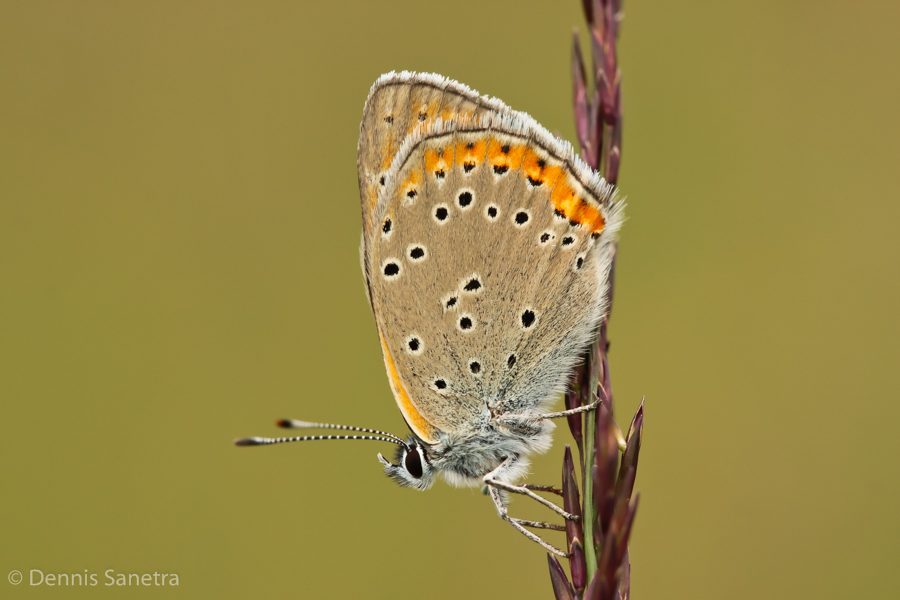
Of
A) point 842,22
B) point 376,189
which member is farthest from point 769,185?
point 376,189

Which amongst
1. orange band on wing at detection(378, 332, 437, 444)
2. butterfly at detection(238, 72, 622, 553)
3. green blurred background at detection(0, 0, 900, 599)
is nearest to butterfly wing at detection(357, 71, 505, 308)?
butterfly at detection(238, 72, 622, 553)

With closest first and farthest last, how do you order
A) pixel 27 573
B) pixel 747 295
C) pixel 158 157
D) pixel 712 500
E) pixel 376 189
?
1. pixel 376 189
2. pixel 27 573
3. pixel 712 500
4. pixel 747 295
5. pixel 158 157

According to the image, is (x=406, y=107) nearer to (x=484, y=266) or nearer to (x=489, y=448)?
(x=484, y=266)

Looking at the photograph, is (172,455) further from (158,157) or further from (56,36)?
(56,36)

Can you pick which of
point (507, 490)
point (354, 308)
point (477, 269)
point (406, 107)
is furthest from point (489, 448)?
point (354, 308)

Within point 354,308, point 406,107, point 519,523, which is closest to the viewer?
point 519,523

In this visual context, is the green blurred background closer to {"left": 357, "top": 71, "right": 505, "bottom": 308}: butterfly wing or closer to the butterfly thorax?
the butterfly thorax

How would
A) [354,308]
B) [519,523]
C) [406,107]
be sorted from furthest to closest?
[354,308], [406,107], [519,523]
